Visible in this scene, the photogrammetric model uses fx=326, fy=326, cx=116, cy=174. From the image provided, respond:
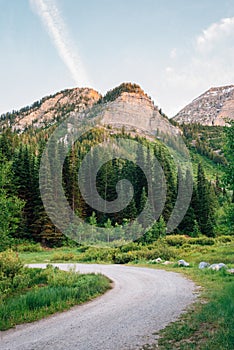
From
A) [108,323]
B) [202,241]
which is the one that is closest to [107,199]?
[202,241]

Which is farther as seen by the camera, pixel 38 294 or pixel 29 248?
pixel 29 248

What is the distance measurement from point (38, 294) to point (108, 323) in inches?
169

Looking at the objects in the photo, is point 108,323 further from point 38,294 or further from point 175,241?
point 175,241

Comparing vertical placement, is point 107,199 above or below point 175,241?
above

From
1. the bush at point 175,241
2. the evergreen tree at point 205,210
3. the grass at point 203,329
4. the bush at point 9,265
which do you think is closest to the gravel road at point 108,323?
the grass at point 203,329

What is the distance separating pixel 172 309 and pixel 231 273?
8520mm

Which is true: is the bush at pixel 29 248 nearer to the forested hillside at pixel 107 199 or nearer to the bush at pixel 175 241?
the forested hillside at pixel 107 199

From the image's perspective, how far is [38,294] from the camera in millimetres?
12414

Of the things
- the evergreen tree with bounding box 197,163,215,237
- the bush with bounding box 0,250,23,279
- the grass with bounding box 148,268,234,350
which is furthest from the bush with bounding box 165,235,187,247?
the grass with bounding box 148,268,234,350

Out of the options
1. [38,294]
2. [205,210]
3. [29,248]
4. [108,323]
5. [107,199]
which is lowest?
[108,323]

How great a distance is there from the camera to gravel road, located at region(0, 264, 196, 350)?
7531 millimetres

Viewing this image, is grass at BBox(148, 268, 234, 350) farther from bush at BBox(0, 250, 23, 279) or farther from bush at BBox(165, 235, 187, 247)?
bush at BBox(165, 235, 187, 247)

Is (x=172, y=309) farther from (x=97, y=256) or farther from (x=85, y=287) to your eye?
(x=97, y=256)

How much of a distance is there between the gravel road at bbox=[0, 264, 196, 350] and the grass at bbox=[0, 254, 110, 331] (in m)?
0.45
